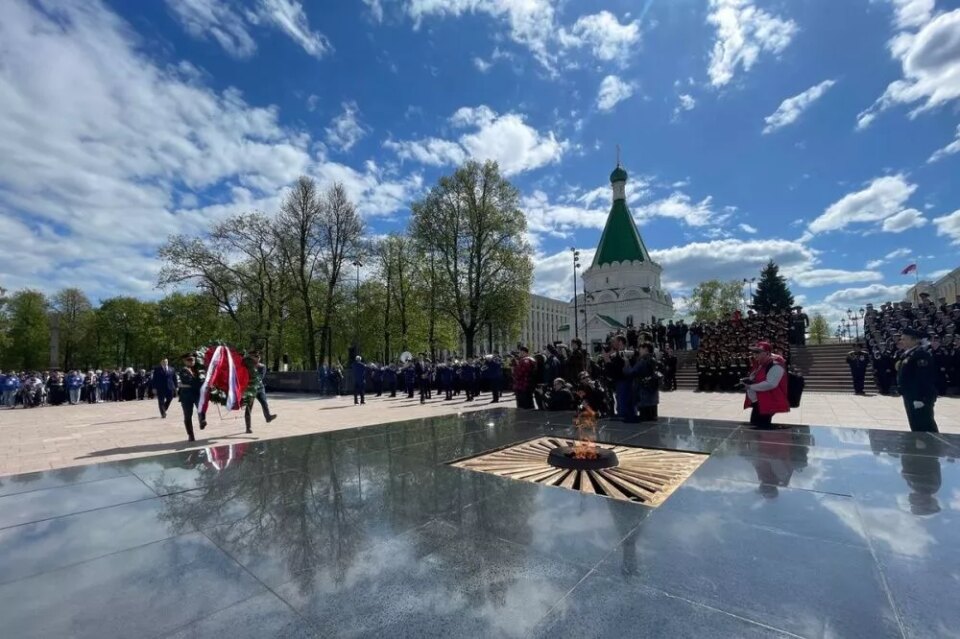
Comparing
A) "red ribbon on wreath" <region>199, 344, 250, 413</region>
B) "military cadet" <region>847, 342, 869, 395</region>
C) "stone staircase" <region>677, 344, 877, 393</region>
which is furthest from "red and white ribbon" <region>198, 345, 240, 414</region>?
"military cadet" <region>847, 342, 869, 395</region>

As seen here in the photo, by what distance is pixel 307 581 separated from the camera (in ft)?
9.61

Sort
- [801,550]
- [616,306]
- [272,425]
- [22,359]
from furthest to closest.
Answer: [616,306] → [22,359] → [272,425] → [801,550]

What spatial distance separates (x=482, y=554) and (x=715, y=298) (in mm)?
76589

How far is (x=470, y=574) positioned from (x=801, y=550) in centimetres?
245

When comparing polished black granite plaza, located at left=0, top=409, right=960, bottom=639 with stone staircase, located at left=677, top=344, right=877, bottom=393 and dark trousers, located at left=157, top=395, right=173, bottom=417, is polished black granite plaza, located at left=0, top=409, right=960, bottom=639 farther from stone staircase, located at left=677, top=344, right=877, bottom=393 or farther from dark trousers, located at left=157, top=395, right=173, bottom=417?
stone staircase, located at left=677, top=344, right=877, bottom=393

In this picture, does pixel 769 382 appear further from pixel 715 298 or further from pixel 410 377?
pixel 715 298

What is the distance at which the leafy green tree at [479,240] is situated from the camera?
103ft

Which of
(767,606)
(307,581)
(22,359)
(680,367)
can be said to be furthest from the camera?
(22,359)

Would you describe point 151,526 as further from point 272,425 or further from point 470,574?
point 272,425

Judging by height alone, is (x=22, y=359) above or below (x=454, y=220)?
below

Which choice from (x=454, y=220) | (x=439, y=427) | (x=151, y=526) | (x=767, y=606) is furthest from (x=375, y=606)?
(x=454, y=220)

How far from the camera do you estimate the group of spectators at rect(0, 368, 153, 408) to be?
878 inches

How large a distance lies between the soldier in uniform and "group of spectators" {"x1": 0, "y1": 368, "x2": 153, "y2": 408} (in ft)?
106

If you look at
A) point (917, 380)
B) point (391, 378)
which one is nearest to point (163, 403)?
point (391, 378)
